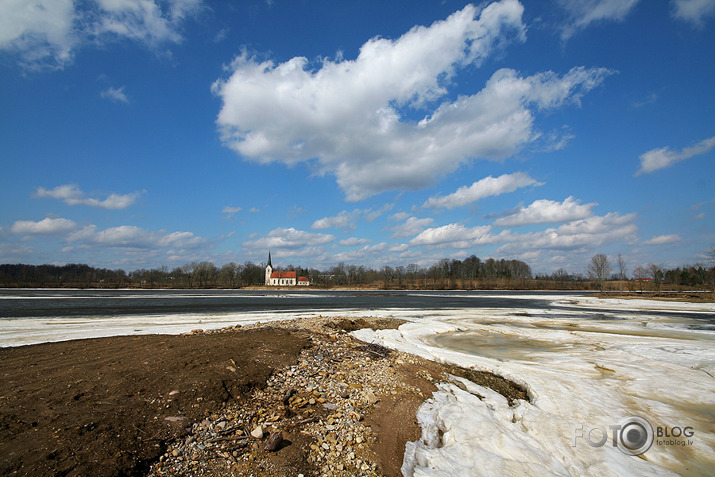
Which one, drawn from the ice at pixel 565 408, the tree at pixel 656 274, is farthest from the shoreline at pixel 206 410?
the tree at pixel 656 274

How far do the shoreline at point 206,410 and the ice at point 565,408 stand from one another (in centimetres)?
74

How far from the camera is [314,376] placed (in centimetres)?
923

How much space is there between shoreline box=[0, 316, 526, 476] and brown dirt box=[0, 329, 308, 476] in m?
0.02

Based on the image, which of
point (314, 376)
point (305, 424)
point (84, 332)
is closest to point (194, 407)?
point (305, 424)

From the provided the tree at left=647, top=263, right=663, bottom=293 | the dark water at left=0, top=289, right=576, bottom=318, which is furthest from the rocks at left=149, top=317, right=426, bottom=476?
the tree at left=647, top=263, right=663, bottom=293

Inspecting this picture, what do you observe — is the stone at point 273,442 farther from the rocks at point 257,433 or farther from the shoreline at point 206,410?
the rocks at point 257,433

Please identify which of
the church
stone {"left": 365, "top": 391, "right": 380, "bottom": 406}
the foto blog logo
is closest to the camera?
the foto blog logo

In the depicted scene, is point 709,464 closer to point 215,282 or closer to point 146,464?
point 146,464

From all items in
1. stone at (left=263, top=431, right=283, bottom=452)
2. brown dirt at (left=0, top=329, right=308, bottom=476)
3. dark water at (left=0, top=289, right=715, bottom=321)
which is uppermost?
brown dirt at (left=0, top=329, right=308, bottom=476)

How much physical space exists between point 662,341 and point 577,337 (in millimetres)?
3848

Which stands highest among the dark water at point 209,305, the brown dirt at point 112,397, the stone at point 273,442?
the brown dirt at point 112,397

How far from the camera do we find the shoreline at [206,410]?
201 inches

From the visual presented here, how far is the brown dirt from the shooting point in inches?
190

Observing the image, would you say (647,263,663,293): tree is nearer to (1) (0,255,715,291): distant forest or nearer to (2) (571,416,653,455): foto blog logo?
(1) (0,255,715,291): distant forest
